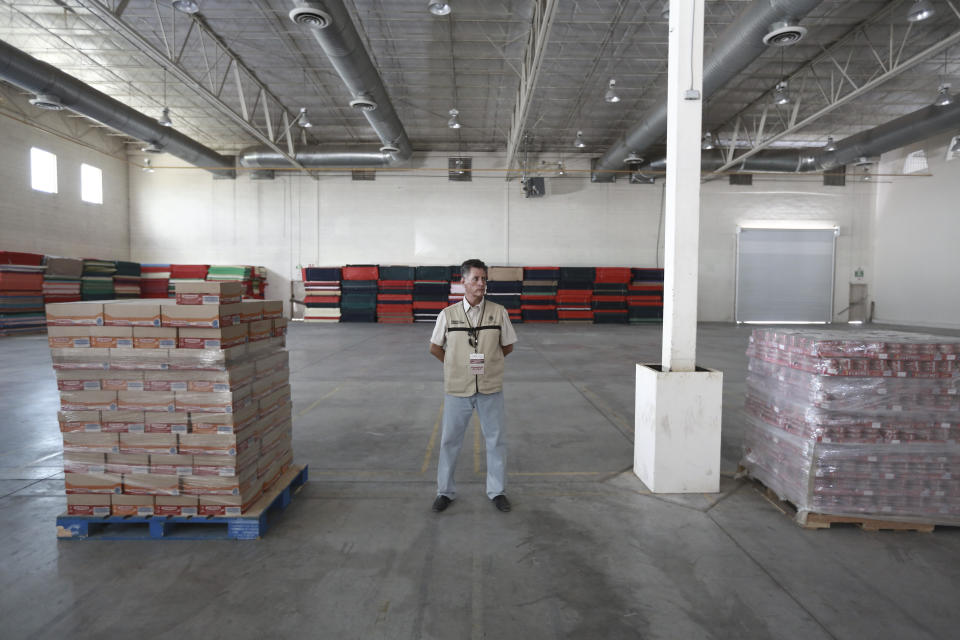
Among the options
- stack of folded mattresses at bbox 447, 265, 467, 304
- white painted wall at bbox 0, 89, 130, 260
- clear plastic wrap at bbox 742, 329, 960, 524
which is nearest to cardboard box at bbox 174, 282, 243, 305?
clear plastic wrap at bbox 742, 329, 960, 524

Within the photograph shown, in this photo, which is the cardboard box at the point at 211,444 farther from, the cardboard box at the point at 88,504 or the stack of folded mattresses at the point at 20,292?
the stack of folded mattresses at the point at 20,292

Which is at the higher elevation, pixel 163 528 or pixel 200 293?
pixel 200 293

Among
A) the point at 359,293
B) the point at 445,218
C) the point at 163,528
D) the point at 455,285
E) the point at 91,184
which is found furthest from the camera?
the point at 445,218

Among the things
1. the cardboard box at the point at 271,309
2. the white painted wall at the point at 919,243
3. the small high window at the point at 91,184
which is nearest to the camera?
the cardboard box at the point at 271,309

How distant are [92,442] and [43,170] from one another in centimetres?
1933

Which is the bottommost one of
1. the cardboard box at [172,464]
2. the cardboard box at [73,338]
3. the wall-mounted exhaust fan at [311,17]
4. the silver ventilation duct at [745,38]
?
the cardboard box at [172,464]

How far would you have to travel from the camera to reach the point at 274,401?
3.84m

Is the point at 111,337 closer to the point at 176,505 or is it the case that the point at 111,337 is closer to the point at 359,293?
the point at 176,505

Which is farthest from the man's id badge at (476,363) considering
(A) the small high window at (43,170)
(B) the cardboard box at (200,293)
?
(A) the small high window at (43,170)

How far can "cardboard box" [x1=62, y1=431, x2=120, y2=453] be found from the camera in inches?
128

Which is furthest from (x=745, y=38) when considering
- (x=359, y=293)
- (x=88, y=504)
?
(x=359, y=293)

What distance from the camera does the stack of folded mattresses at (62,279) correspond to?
52.4 ft

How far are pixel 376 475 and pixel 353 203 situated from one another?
61.2 ft

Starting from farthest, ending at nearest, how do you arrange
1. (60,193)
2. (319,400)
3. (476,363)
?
(60,193)
(319,400)
(476,363)
